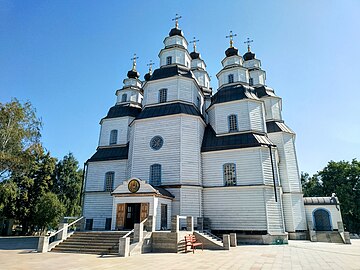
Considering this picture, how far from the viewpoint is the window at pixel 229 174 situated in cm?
1681

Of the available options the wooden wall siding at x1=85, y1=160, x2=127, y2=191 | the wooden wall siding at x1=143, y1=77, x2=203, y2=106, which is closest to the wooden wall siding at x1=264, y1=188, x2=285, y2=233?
the wooden wall siding at x1=143, y1=77, x2=203, y2=106

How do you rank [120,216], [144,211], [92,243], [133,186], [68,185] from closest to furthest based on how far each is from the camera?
[92,243]
[144,211]
[120,216]
[133,186]
[68,185]

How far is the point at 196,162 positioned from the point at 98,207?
8.82 metres

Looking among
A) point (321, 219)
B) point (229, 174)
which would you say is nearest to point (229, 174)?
point (229, 174)

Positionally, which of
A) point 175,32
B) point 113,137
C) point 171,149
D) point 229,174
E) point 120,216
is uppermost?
point 175,32

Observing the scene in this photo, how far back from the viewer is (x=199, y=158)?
57.7 ft

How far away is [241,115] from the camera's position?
19.0 m

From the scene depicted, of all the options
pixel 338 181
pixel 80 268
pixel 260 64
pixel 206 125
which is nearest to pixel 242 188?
pixel 206 125

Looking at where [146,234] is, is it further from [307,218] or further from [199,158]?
[307,218]

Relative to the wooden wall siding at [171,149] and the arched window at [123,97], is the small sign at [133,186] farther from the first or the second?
the arched window at [123,97]

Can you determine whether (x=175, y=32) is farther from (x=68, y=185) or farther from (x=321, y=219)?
(x=68, y=185)

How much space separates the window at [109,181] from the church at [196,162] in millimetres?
83

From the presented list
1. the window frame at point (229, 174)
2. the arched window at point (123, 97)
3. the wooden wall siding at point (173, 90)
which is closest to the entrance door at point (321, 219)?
the window frame at point (229, 174)

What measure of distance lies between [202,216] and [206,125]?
7712mm
